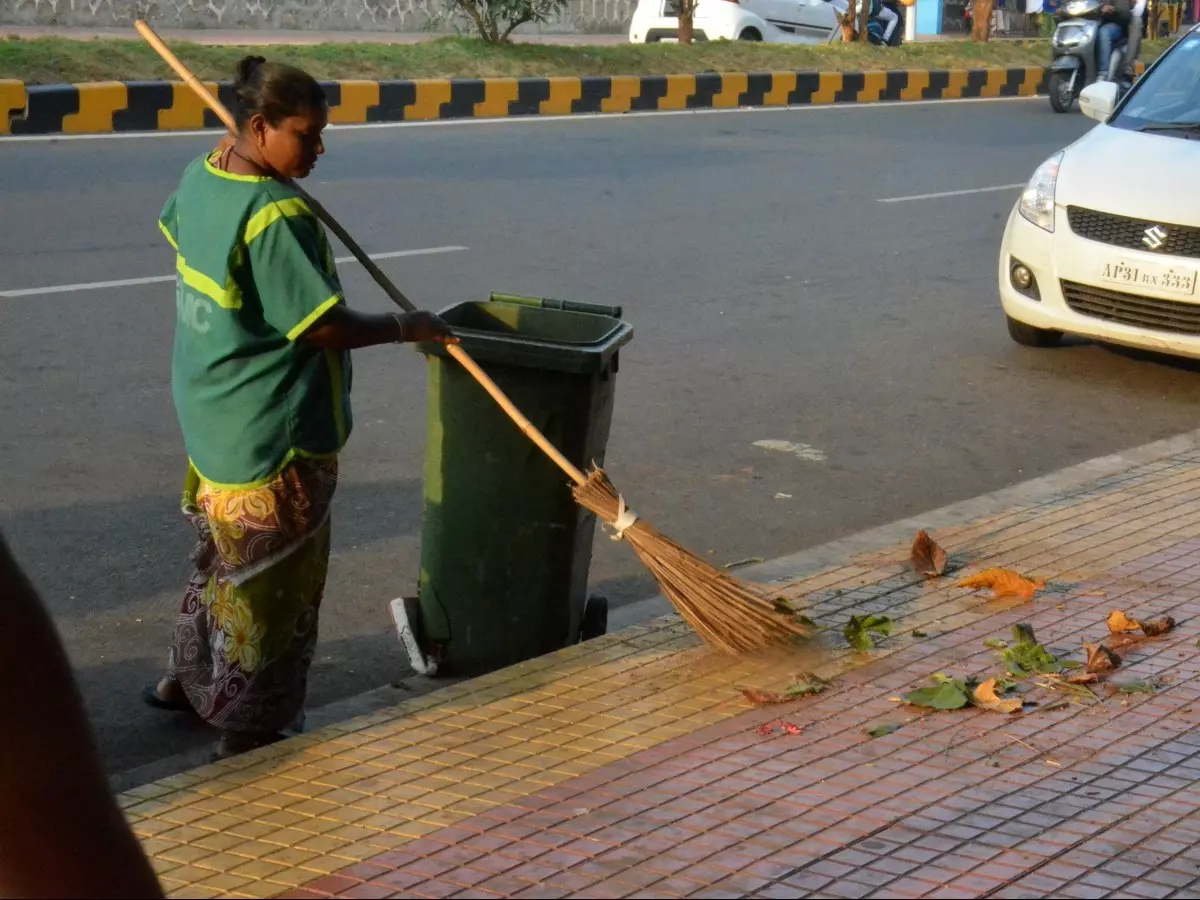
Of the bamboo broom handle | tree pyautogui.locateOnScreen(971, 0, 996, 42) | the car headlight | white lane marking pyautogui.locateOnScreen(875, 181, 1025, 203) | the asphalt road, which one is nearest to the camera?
the bamboo broom handle

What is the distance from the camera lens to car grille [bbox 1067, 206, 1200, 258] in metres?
7.30

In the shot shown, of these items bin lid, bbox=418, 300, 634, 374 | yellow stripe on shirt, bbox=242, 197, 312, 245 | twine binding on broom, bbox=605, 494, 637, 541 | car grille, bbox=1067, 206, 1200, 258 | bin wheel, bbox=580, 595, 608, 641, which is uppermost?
yellow stripe on shirt, bbox=242, 197, 312, 245

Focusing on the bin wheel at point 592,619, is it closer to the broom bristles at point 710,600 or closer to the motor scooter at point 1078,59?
the broom bristles at point 710,600

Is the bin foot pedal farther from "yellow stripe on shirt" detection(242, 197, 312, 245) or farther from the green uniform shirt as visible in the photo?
"yellow stripe on shirt" detection(242, 197, 312, 245)

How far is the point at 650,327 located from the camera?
26.9ft

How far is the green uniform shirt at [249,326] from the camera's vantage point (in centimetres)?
342

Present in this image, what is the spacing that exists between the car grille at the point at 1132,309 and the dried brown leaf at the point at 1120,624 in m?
3.38

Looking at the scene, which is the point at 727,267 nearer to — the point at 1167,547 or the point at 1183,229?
the point at 1183,229

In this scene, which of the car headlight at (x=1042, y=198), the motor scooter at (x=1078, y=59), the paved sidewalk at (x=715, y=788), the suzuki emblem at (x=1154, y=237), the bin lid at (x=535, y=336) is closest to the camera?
the paved sidewalk at (x=715, y=788)

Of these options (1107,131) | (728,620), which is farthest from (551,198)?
(728,620)

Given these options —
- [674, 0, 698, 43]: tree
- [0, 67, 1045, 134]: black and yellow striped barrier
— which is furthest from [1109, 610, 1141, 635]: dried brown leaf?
[674, 0, 698, 43]: tree

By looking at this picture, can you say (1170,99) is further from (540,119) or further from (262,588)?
(540,119)

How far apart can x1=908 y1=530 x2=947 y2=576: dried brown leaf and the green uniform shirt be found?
1.83 m

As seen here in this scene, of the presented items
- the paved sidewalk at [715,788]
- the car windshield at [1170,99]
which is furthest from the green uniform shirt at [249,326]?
the car windshield at [1170,99]
